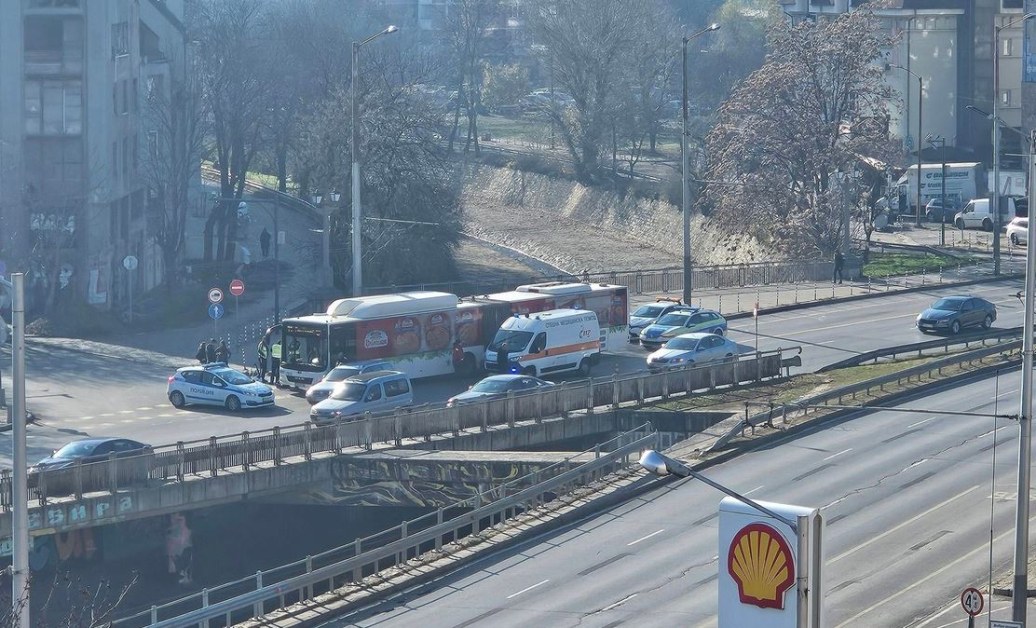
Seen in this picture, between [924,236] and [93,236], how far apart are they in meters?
39.5

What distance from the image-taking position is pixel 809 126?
64.5m

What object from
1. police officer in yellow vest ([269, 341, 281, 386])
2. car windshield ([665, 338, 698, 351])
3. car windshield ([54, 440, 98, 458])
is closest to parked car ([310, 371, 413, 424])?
police officer in yellow vest ([269, 341, 281, 386])

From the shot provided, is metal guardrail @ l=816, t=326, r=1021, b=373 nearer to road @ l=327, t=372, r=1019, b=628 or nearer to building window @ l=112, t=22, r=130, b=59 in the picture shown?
road @ l=327, t=372, r=1019, b=628

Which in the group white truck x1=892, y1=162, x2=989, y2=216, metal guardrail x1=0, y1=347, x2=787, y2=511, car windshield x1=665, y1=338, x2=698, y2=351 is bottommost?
metal guardrail x1=0, y1=347, x2=787, y2=511

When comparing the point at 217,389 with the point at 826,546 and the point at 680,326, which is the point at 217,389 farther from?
the point at 826,546

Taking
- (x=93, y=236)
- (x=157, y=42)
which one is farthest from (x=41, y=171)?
(x=157, y=42)

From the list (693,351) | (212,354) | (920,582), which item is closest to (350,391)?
(212,354)

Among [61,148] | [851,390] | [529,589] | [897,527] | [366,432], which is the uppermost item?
[61,148]

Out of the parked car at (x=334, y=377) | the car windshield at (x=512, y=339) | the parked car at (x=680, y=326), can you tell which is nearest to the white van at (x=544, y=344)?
the car windshield at (x=512, y=339)

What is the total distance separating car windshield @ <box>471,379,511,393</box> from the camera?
35375 mm

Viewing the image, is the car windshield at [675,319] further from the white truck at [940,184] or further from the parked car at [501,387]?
the white truck at [940,184]

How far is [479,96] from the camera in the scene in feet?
381

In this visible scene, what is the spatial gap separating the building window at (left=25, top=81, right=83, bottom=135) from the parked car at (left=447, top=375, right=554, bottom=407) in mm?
23853

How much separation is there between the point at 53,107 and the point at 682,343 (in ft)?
81.0
